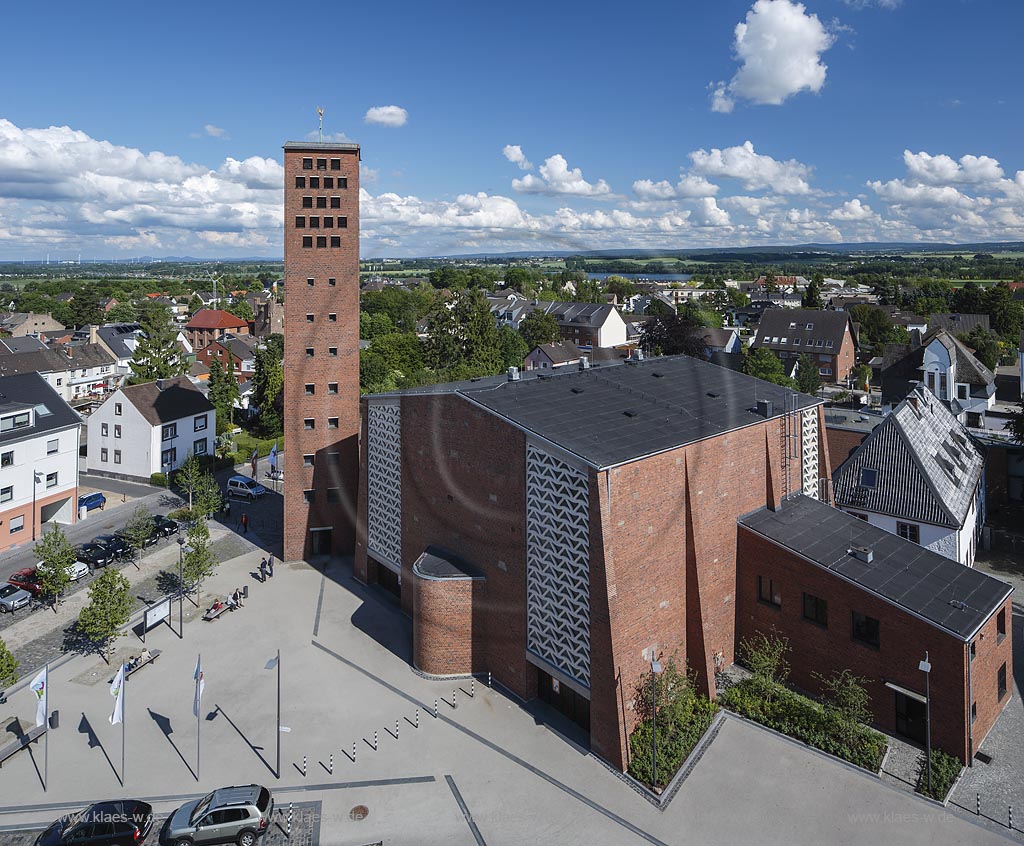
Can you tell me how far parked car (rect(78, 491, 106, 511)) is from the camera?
1587 inches

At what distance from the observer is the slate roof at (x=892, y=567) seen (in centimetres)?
1911

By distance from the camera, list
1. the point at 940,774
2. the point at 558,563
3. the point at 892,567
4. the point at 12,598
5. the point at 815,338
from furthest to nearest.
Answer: the point at 815,338 → the point at 12,598 → the point at 892,567 → the point at 558,563 → the point at 940,774

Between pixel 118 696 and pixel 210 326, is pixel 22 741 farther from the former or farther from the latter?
pixel 210 326

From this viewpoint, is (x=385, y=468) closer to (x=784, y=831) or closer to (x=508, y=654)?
(x=508, y=654)

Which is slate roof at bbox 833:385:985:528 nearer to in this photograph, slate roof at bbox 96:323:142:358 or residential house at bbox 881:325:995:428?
residential house at bbox 881:325:995:428

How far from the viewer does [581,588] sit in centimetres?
1922

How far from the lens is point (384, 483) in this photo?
28688mm

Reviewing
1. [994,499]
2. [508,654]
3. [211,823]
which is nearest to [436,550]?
[508,654]

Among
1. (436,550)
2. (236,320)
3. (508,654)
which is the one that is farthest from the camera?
(236,320)

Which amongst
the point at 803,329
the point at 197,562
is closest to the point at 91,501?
the point at 197,562

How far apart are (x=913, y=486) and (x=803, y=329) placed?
57188 millimetres

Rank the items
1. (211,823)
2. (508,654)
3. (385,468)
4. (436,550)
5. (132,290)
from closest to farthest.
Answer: (211,823) < (508,654) < (436,550) < (385,468) < (132,290)

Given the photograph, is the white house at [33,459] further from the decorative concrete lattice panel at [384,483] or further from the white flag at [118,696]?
the white flag at [118,696]

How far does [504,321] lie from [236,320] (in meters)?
43.5
